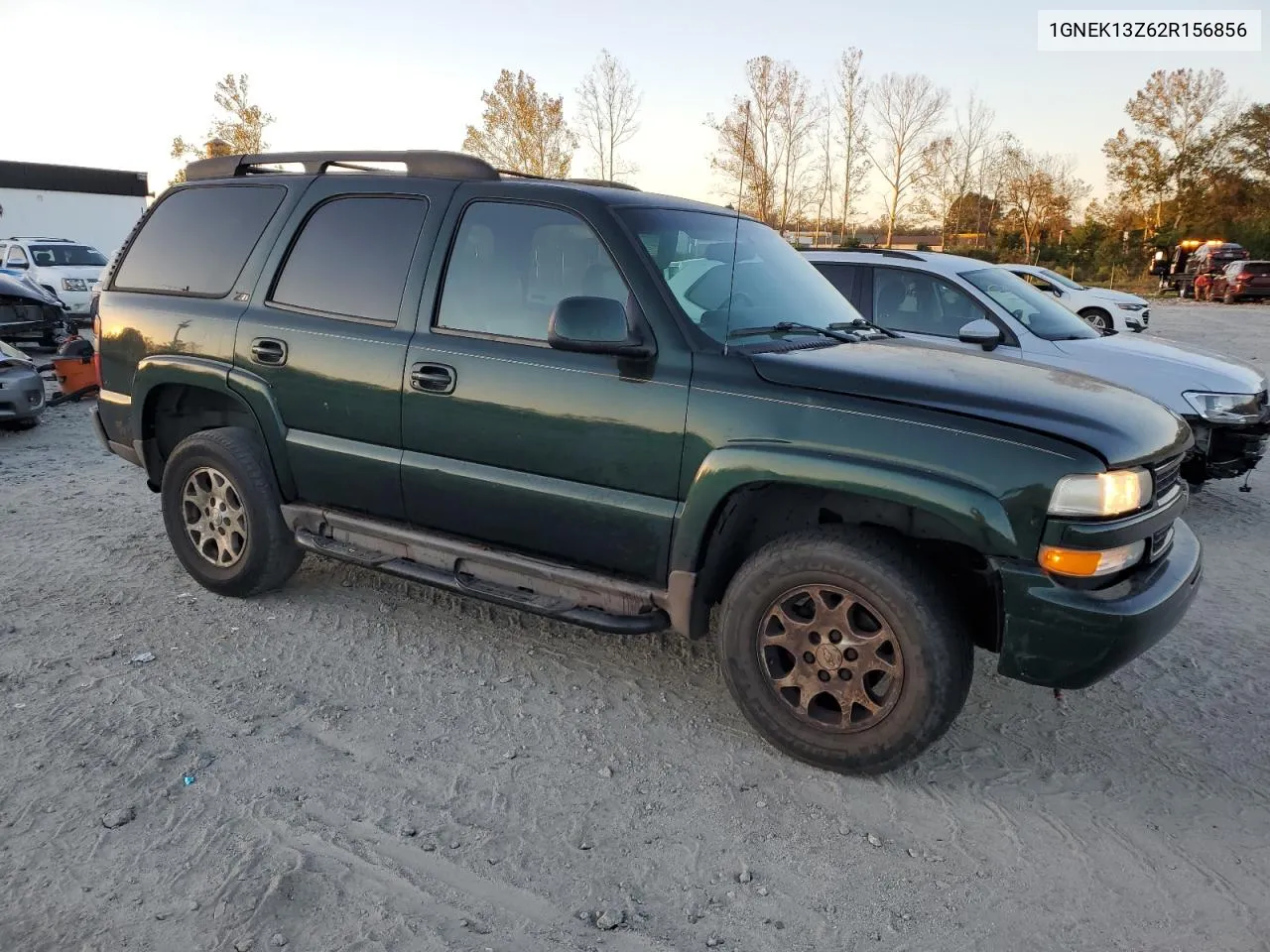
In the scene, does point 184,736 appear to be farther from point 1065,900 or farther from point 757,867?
point 1065,900

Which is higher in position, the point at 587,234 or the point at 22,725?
the point at 587,234

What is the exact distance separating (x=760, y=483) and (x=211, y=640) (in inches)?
102

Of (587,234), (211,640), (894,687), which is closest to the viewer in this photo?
(894,687)

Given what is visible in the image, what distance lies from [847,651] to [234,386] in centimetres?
297

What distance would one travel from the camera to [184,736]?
329 centimetres

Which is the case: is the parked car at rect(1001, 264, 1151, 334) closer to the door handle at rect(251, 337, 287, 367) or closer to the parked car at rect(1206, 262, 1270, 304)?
the door handle at rect(251, 337, 287, 367)

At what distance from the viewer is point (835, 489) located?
2.95 meters

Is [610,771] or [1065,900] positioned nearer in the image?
[1065,900]

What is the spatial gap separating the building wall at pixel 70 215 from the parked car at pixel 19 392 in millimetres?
32584

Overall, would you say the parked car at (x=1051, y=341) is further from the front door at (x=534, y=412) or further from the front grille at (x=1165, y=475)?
the front door at (x=534, y=412)

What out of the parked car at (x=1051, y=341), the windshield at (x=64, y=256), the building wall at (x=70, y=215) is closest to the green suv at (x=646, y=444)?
the parked car at (x=1051, y=341)

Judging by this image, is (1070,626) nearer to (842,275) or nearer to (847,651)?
(847,651)

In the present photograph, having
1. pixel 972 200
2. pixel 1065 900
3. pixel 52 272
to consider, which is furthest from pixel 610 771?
pixel 972 200

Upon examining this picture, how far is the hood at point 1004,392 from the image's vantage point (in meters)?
2.83
